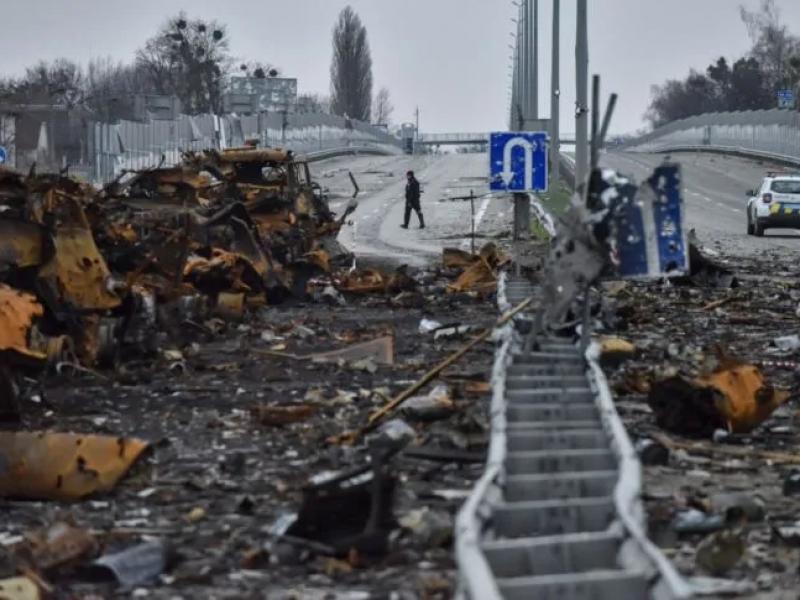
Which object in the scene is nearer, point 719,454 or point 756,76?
point 719,454

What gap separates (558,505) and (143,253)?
13.0 meters

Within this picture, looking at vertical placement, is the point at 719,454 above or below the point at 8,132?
below

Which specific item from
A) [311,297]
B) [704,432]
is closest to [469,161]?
[311,297]

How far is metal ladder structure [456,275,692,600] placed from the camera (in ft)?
19.4

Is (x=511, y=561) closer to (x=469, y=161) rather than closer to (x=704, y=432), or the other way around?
(x=704, y=432)

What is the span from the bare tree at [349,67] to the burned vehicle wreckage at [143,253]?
163045 millimetres

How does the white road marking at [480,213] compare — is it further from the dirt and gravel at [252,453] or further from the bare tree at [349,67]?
the bare tree at [349,67]

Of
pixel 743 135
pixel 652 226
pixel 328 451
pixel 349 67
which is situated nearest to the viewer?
pixel 652 226

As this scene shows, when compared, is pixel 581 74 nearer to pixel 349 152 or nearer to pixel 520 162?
pixel 520 162

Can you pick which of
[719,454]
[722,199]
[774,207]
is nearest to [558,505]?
[719,454]

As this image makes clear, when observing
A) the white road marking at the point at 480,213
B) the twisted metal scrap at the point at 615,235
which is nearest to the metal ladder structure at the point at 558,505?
the twisted metal scrap at the point at 615,235

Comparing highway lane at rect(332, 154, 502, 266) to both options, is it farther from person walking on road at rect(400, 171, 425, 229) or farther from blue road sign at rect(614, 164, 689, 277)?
blue road sign at rect(614, 164, 689, 277)

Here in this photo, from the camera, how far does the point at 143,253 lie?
65.0ft

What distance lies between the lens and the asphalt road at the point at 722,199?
39272 millimetres
